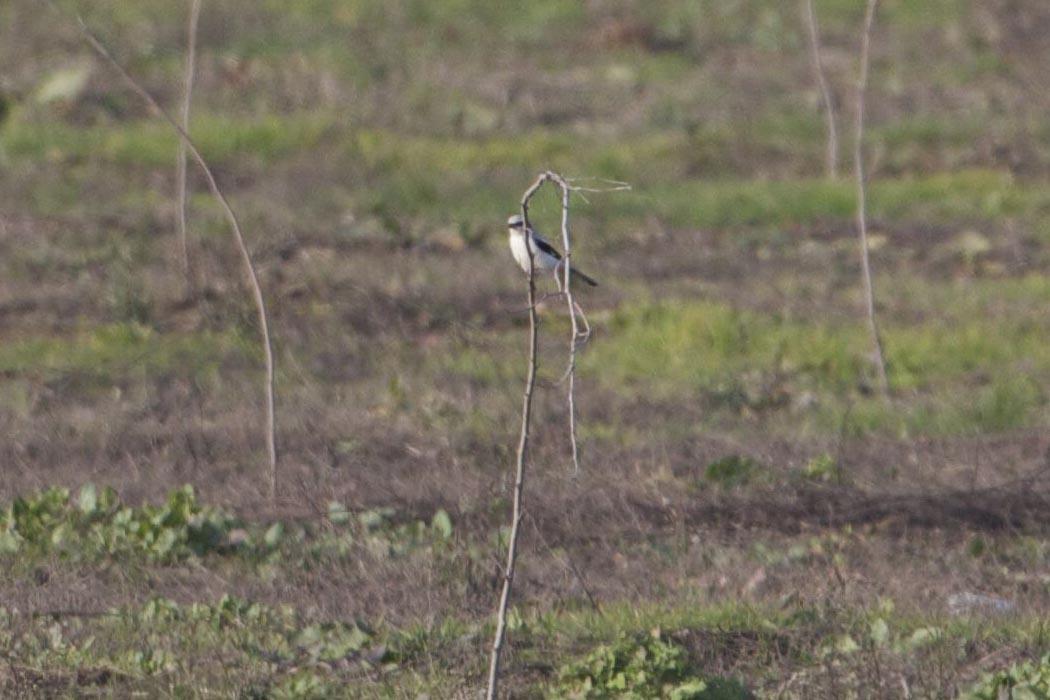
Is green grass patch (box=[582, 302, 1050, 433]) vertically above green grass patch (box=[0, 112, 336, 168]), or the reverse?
green grass patch (box=[0, 112, 336, 168])

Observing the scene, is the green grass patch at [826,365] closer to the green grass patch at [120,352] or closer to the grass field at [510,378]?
the grass field at [510,378]

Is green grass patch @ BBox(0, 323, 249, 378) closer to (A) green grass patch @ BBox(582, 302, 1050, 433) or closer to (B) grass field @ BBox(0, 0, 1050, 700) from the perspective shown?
(B) grass field @ BBox(0, 0, 1050, 700)

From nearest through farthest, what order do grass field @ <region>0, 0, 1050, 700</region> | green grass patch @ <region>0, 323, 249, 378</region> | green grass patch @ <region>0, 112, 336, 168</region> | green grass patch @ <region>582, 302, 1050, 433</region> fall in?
grass field @ <region>0, 0, 1050, 700</region> < green grass patch @ <region>582, 302, 1050, 433</region> < green grass patch @ <region>0, 323, 249, 378</region> < green grass patch @ <region>0, 112, 336, 168</region>

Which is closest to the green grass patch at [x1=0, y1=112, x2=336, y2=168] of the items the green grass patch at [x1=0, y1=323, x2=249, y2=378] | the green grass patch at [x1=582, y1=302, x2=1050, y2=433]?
the green grass patch at [x1=0, y1=323, x2=249, y2=378]

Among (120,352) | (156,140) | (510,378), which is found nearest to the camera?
(510,378)

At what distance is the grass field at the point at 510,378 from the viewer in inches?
247

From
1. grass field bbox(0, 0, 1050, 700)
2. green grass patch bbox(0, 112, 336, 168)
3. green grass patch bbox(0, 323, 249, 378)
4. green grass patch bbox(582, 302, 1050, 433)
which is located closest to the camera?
grass field bbox(0, 0, 1050, 700)

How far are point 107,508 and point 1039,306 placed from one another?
7.53m

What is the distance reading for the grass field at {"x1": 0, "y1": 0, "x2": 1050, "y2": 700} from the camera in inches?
247

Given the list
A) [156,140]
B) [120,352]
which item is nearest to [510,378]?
[120,352]

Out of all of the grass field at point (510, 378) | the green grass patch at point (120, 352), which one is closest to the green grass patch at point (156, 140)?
the grass field at point (510, 378)

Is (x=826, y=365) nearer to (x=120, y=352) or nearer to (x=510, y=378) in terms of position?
(x=510, y=378)

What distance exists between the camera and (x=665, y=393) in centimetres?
1078

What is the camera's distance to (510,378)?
10867 mm
